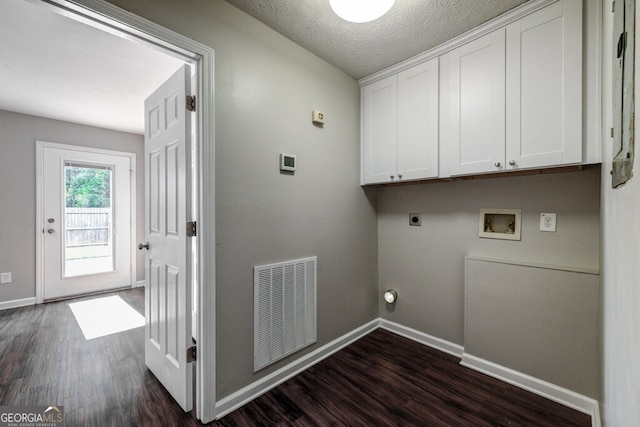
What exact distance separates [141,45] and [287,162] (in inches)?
57.1

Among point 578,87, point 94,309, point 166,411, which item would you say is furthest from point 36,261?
point 578,87

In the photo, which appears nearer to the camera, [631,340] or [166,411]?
[631,340]

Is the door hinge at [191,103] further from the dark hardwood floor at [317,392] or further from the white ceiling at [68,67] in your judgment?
the dark hardwood floor at [317,392]

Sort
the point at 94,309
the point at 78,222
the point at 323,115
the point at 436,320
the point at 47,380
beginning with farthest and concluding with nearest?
1. the point at 78,222
2. the point at 94,309
3. the point at 436,320
4. the point at 323,115
5. the point at 47,380

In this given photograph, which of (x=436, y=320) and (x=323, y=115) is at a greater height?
(x=323, y=115)

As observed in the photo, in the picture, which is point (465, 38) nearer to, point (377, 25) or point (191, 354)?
point (377, 25)

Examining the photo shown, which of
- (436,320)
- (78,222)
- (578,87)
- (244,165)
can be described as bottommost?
(436,320)

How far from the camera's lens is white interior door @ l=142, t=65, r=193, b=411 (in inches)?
64.5

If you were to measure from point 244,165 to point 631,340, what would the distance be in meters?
1.77

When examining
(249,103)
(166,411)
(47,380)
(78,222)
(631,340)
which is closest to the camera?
(631,340)

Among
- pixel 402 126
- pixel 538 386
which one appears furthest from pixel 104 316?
pixel 538 386

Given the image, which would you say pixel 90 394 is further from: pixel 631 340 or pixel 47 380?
pixel 631 340

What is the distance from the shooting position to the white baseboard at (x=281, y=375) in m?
1.69

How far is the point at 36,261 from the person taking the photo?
3.57 meters
